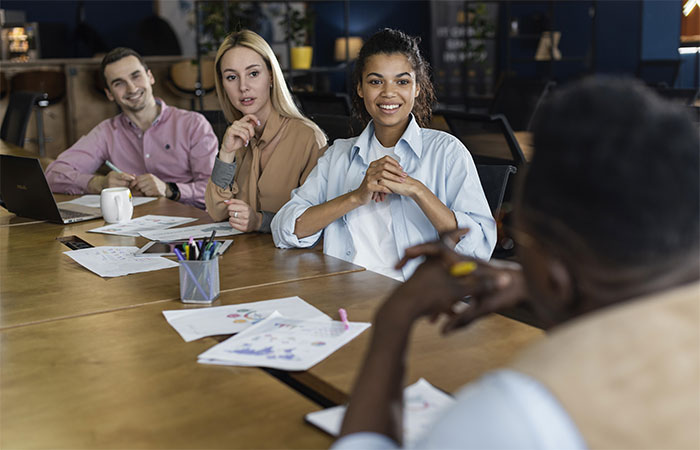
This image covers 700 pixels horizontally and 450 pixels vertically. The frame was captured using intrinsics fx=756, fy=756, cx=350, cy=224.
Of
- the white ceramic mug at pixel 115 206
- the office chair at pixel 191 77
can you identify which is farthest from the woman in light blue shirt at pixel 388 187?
the office chair at pixel 191 77

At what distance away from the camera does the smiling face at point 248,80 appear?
2.70 meters

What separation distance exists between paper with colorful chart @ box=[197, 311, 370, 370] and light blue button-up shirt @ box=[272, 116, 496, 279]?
70cm

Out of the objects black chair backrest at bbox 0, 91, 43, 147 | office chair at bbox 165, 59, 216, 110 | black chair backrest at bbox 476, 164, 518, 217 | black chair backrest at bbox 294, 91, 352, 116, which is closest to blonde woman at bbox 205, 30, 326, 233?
black chair backrest at bbox 476, 164, 518, 217

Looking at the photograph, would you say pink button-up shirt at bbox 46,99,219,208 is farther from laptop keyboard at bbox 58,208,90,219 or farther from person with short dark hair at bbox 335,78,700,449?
person with short dark hair at bbox 335,78,700,449

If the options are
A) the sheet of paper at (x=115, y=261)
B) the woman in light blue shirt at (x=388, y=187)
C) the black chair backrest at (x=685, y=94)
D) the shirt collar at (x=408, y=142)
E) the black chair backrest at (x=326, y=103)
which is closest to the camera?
the sheet of paper at (x=115, y=261)

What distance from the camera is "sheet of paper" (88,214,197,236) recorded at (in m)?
2.39

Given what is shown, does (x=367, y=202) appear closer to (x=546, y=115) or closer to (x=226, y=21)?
(x=546, y=115)

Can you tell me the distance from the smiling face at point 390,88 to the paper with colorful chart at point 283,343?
920 mm

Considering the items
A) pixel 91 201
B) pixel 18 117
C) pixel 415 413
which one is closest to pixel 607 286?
pixel 415 413

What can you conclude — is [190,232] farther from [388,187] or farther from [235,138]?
[388,187]

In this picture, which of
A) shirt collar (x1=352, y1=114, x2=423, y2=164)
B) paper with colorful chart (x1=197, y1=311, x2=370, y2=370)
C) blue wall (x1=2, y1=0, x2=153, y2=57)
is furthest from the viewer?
blue wall (x1=2, y1=0, x2=153, y2=57)

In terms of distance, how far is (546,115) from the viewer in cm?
69

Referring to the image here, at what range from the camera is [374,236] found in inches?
87.5

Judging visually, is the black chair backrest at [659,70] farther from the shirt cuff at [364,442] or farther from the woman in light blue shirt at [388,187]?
the shirt cuff at [364,442]
